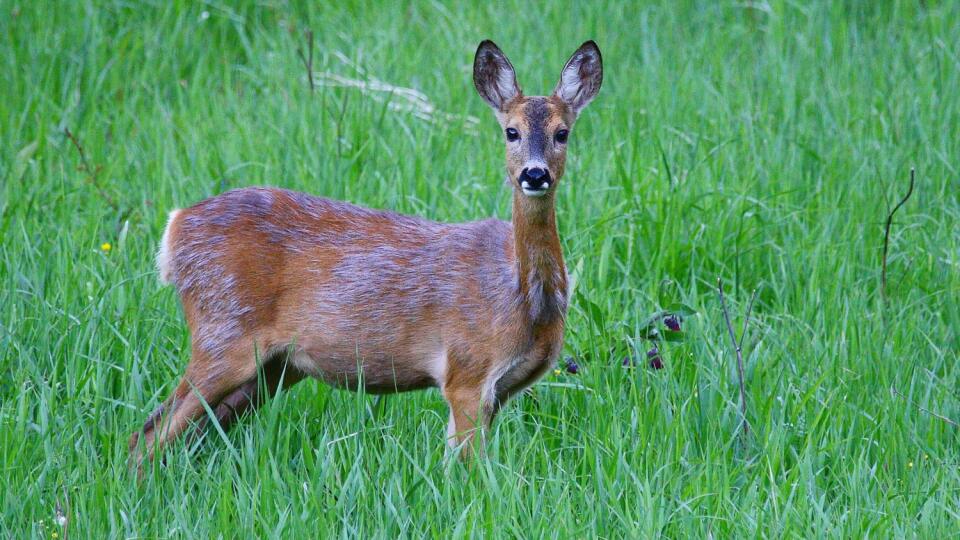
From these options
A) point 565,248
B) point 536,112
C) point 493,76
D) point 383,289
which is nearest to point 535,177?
point 536,112

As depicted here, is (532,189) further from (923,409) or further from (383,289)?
(923,409)

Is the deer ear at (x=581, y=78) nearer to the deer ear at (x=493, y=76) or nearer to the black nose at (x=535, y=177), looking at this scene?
the deer ear at (x=493, y=76)

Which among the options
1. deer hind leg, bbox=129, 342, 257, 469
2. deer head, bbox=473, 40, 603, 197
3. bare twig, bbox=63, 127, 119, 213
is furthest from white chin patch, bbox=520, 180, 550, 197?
bare twig, bbox=63, 127, 119, 213

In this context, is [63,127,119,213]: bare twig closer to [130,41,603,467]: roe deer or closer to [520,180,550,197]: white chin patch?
[130,41,603,467]: roe deer

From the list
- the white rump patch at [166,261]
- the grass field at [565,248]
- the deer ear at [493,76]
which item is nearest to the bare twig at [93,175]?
the grass field at [565,248]

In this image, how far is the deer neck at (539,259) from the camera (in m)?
4.54

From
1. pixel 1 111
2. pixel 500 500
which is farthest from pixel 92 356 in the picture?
pixel 1 111

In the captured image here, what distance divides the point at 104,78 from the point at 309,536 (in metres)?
4.64

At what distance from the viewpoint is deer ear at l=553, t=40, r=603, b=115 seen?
4.91 metres

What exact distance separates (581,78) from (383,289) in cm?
107

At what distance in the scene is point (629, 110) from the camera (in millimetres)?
7250

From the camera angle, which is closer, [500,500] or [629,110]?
[500,500]

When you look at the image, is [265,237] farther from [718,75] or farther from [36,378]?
[718,75]

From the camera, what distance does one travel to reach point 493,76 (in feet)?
16.0
